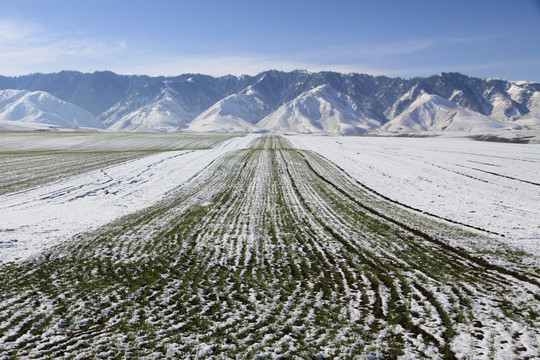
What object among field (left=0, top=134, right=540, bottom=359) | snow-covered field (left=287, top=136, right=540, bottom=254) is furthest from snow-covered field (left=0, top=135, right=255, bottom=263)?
snow-covered field (left=287, top=136, right=540, bottom=254)

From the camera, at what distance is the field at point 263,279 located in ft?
20.6

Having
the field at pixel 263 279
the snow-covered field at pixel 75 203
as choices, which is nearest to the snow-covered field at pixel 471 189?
the field at pixel 263 279

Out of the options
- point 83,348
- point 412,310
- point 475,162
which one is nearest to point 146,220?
point 83,348

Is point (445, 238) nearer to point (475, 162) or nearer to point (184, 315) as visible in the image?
point (184, 315)

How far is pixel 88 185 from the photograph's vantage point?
23.6 metres

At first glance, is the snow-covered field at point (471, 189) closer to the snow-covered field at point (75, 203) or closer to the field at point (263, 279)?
the field at point (263, 279)

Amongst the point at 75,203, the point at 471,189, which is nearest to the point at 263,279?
the point at 75,203

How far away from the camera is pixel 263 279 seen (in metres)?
9.07

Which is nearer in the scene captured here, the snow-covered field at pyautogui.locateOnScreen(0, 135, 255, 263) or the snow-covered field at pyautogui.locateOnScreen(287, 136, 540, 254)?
the snow-covered field at pyautogui.locateOnScreen(0, 135, 255, 263)

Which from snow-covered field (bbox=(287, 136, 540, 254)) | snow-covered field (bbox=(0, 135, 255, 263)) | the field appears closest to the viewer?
the field

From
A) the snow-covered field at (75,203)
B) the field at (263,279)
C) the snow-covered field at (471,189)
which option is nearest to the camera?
the field at (263,279)

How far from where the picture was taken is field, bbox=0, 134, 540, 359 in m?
6.28

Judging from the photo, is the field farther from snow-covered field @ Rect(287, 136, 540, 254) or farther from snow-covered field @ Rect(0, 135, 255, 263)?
snow-covered field @ Rect(287, 136, 540, 254)

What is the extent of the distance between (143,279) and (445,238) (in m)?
10.4
